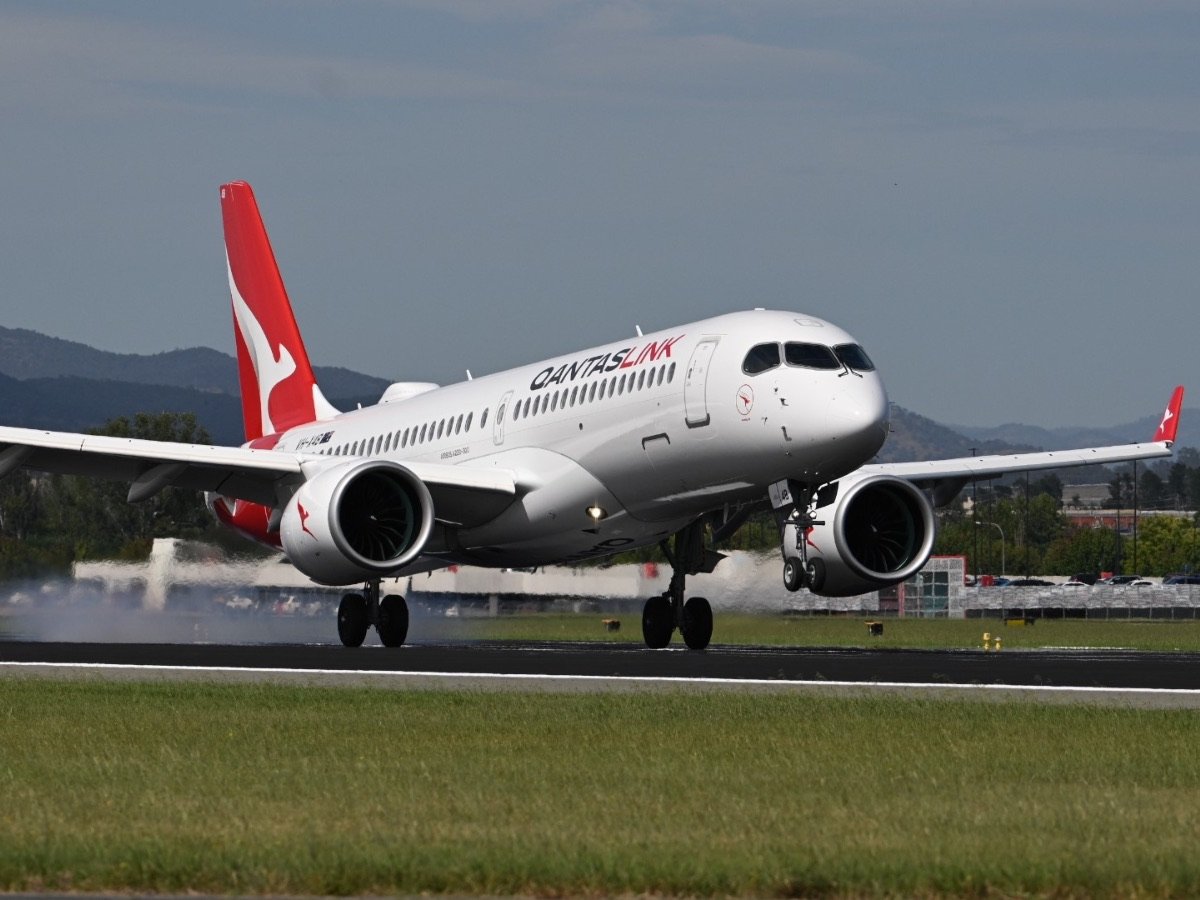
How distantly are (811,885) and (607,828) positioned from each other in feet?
6.47

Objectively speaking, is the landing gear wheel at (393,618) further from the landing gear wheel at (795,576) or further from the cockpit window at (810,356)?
the cockpit window at (810,356)

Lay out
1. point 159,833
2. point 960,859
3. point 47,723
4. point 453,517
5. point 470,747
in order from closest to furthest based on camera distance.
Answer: point 960,859 < point 159,833 < point 470,747 < point 47,723 < point 453,517

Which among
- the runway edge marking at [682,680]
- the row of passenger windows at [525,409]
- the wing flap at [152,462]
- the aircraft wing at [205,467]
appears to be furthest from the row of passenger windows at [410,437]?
the runway edge marking at [682,680]

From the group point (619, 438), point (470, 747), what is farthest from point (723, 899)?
point (619, 438)

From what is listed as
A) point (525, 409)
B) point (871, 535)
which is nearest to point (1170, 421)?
point (871, 535)

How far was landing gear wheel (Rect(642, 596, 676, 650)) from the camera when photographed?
3606cm

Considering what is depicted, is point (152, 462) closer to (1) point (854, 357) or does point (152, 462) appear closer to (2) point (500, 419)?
(2) point (500, 419)

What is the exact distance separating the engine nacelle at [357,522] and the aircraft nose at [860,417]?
23.6 feet

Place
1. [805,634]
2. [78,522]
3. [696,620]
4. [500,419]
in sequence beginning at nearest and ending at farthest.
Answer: [696,620] → [500,419] → [805,634] → [78,522]

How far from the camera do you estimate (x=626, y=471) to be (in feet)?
110

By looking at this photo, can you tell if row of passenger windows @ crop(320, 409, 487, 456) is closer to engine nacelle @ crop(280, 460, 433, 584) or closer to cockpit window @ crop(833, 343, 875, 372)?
engine nacelle @ crop(280, 460, 433, 584)

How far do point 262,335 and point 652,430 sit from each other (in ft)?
60.5

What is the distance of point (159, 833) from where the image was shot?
1162 cm

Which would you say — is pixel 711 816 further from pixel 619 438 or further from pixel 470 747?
pixel 619 438
